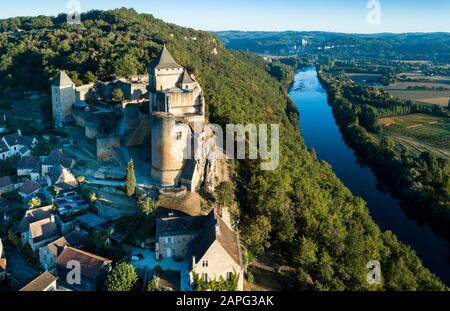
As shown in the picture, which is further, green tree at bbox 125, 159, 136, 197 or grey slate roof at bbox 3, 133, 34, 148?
grey slate roof at bbox 3, 133, 34, 148

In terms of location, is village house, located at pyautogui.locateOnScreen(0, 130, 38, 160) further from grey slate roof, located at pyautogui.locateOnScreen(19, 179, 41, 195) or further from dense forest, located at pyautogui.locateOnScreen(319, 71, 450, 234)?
dense forest, located at pyautogui.locateOnScreen(319, 71, 450, 234)

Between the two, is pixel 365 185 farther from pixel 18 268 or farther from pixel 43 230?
pixel 18 268

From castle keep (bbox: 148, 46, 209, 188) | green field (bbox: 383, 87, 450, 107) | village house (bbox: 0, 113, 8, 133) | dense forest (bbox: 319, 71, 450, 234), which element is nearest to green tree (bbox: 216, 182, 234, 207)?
castle keep (bbox: 148, 46, 209, 188)

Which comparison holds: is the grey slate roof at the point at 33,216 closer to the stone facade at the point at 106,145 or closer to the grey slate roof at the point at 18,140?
the stone facade at the point at 106,145

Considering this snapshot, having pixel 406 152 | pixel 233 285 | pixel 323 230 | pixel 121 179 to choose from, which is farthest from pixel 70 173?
pixel 406 152

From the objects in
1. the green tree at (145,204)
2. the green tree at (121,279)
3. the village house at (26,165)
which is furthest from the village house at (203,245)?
the village house at (26,165)
